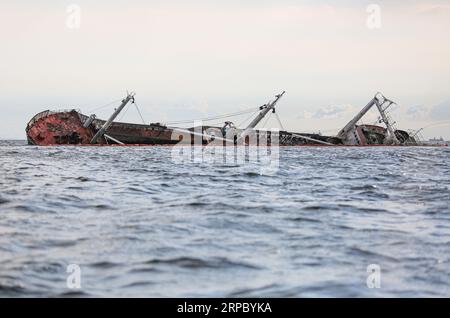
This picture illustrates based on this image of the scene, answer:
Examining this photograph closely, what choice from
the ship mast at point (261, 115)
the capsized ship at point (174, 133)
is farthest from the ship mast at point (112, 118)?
the ship mast at point (261, 115)

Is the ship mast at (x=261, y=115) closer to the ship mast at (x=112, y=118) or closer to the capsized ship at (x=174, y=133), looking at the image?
the capsized ship at (x=174, y=133)

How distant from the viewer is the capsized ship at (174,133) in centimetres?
5538

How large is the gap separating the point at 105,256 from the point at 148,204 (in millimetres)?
4933

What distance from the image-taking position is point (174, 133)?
59938 mm

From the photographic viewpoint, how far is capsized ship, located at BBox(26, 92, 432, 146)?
55375 millimetres

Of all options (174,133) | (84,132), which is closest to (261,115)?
(174,133)

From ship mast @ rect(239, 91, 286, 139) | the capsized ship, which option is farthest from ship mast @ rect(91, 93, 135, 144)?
Result: ship mast @ rect(239, 91, 286, 139)

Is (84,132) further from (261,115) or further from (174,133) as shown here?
(261,115)

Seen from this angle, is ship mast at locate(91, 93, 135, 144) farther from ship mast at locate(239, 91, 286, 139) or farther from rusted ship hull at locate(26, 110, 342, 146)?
ship mast at locate(239, 91, 286, 139)

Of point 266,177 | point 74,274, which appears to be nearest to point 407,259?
point 74,274

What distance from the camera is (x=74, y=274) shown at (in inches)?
248

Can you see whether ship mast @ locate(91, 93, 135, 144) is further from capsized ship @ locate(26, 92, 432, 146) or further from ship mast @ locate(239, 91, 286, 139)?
ship mast @ locate(239, 91, 286, 139)
